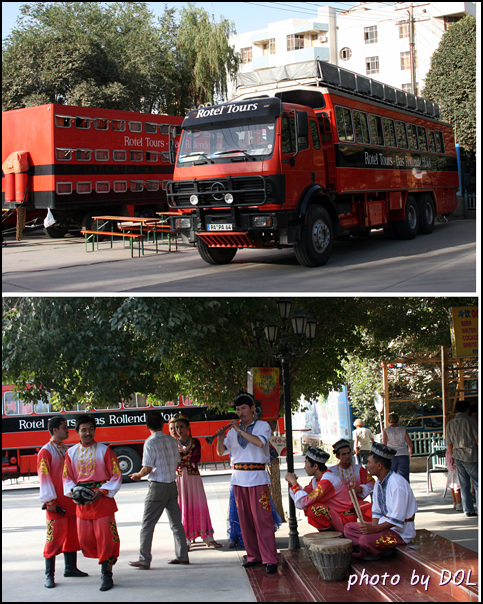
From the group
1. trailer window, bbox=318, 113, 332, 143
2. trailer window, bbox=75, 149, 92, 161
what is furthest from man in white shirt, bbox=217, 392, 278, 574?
trailer window, bbox=75, 149, 92, 161

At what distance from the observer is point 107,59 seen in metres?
28.1

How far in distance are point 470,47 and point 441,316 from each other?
75.6 ft

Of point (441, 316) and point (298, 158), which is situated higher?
point (298, 158)

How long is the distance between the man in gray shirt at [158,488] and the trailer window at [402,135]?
33.7 feet

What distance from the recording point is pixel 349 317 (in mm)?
10609

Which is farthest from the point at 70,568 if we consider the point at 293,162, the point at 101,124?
the point at 101,124

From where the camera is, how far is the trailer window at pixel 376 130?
1387cm

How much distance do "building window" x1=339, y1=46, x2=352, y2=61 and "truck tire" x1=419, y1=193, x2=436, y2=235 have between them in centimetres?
4244

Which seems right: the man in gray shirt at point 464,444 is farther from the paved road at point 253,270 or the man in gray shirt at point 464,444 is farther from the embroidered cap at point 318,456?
the embroidered cap at point 318,456

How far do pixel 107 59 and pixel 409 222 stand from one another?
669 inches

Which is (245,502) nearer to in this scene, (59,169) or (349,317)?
(349,317)

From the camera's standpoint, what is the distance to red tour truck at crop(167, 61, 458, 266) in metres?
10.5

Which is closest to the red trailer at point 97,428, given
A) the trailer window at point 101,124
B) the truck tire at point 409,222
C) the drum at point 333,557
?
the truck tire at point 409,222

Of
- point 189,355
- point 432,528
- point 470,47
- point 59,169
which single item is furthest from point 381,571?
point 470,47
